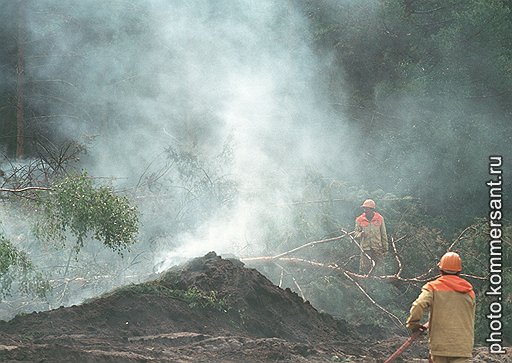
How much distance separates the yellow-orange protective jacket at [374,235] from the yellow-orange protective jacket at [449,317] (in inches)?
262

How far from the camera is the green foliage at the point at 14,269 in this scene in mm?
10016

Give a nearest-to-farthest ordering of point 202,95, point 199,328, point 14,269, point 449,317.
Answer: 1. point 449,317
2. point 199,328
3. point 14,269
4. point 202,95

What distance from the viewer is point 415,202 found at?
1906cm

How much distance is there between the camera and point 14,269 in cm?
1079

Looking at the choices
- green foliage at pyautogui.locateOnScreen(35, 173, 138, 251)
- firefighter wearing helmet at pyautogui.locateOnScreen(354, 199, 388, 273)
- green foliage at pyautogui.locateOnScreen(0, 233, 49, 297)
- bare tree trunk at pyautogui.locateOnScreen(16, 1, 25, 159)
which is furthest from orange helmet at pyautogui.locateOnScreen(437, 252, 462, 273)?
bare tree trunk at pyautogui.locateOnScreen(16, 1, 25, 159)

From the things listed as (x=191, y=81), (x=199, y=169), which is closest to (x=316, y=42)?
(x=191, y=81)

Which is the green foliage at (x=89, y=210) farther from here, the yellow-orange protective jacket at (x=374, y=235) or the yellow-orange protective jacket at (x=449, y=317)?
the yellow-orange protective jacket at (x=374, y=235)

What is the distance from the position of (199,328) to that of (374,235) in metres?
5.18

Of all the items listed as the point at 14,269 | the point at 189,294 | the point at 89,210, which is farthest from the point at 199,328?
the point at 14,269

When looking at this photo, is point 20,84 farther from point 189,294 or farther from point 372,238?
point 189,294

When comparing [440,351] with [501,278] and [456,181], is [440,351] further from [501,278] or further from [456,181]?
[456,181]

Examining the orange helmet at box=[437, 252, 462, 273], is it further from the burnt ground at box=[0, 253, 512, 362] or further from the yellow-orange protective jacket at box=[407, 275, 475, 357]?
the burnt ground at box=[0, 253, 512, 362]

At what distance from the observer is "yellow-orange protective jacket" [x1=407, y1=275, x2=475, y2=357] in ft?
24.3

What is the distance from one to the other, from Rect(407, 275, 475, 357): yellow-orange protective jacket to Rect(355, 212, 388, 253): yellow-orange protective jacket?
6660mm
